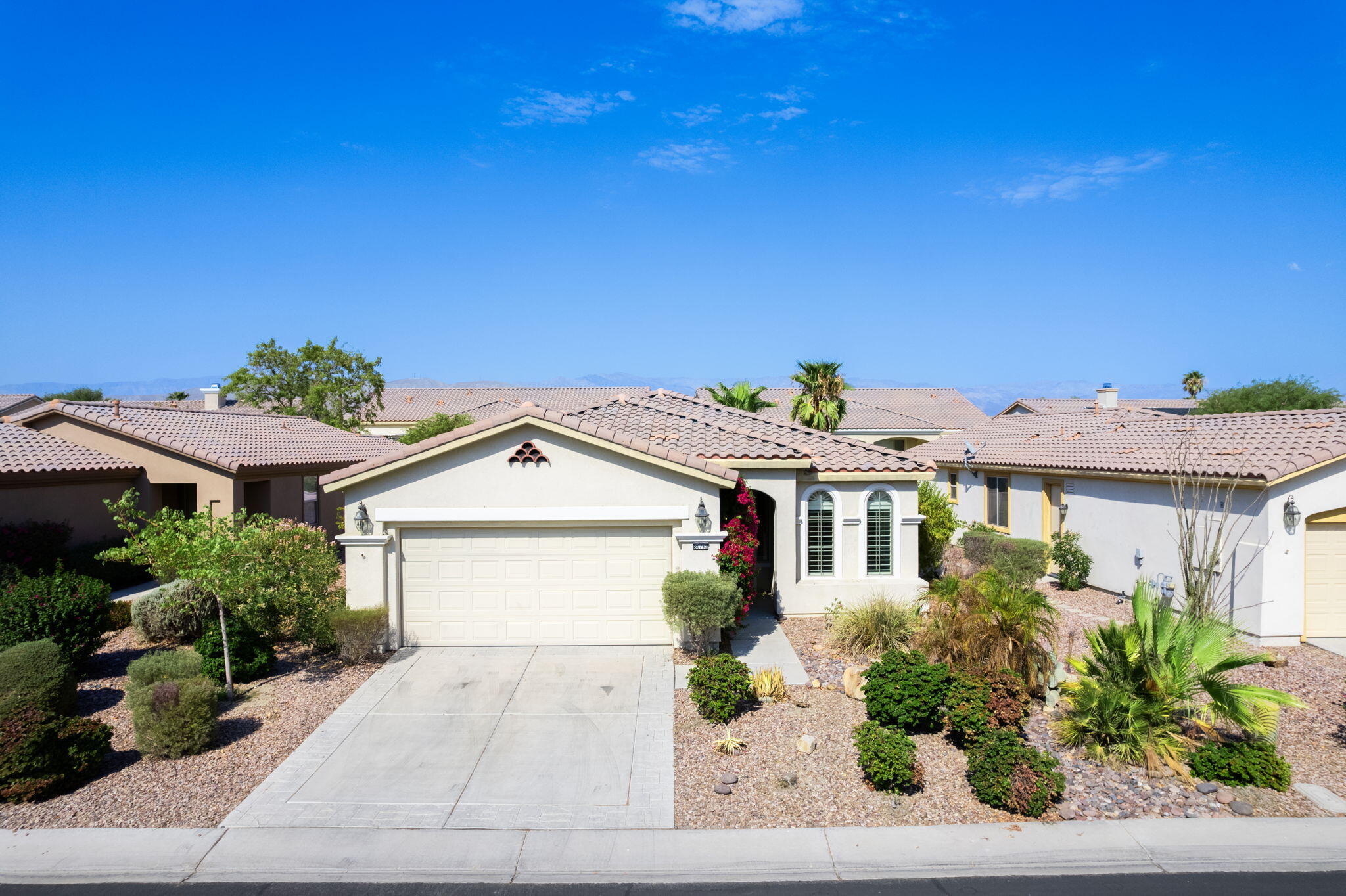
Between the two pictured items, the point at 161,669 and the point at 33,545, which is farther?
the point at 33,545

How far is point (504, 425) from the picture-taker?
39.8ft

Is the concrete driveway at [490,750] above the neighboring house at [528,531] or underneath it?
underneath

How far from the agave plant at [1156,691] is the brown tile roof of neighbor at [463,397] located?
45.3 metres

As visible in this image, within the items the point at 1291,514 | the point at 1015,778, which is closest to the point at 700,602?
the point at 1015,778

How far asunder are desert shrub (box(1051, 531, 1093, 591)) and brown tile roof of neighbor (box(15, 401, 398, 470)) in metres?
21.5

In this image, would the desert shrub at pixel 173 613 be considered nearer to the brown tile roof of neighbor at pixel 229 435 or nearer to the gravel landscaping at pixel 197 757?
the gravel landscaping at pixel 197 757

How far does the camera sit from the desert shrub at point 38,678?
8.46 metres

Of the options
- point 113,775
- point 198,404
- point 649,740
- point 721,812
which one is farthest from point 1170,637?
point 198,404

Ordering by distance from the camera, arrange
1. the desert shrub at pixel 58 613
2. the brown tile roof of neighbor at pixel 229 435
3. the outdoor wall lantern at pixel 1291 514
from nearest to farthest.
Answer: the desert shrub at pixel 58 613
the outdoor wall lantern at pixel 1291 514
the brown tile roof of neighbor at pixel 229 435

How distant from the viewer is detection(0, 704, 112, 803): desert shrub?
7.64 metres

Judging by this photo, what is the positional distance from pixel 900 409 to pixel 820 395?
98.6 feet

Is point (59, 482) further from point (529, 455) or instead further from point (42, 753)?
point (529, 455)

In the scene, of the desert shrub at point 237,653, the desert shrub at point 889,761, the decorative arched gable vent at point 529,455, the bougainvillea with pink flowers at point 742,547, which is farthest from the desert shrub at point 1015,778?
the desert shrub at point 237,653

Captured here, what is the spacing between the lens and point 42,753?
7.80 meters
